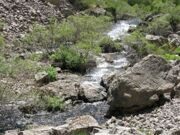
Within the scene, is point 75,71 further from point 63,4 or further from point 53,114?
point 63,4

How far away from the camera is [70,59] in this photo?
42.8 m

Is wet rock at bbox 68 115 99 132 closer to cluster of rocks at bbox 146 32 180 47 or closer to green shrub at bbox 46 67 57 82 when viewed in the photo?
green shrub at bbox 46 67 57 82

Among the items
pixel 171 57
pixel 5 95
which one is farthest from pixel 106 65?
pixel 5 95

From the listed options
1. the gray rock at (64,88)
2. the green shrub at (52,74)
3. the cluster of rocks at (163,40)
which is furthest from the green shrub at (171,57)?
the green shrub at (52,74)

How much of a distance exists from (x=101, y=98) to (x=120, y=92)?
15.1 feet

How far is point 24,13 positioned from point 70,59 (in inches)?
712

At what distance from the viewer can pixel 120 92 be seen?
94.0ft

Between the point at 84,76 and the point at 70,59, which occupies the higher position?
the point at 70,59

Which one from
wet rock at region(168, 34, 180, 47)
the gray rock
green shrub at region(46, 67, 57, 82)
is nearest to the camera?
the gray rock

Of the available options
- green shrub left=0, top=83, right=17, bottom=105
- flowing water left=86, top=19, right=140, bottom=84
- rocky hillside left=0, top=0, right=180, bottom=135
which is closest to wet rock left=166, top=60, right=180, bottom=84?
rocky hillside left=0, top=0, right=180, bottom=135

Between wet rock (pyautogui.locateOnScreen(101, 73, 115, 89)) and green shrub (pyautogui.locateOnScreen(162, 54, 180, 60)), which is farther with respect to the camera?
green shrub (pyautogui.locateOnScreen(162, 54, 180, 60))

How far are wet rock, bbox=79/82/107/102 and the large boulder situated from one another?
3615mm

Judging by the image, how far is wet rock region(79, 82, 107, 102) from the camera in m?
32.9

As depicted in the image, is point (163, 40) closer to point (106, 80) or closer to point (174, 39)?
point (174, 39)
